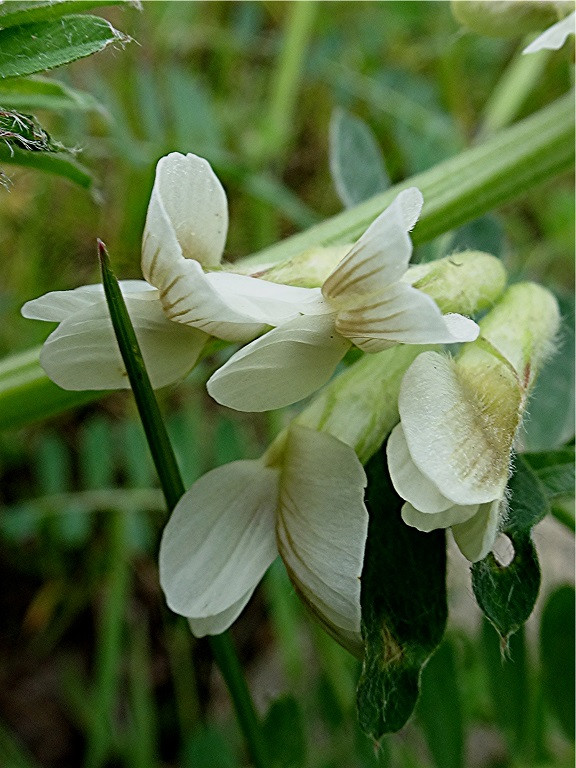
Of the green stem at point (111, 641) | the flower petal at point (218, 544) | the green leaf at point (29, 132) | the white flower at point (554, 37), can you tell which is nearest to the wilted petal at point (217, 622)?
the flower petal at point (218, 544)

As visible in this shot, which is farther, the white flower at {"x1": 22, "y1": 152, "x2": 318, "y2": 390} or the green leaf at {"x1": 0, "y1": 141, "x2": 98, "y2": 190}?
the green leaf at {"x1": 0, "y1": 141, "x2": 98, "y2": 190}

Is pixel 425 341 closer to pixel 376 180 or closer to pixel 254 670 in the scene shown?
pixel 376 180

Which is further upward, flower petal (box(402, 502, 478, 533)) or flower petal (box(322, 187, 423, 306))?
flower petal (box(322, 187, 423, 306))

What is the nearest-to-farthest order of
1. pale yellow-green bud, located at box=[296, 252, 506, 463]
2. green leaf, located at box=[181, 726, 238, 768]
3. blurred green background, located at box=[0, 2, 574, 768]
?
1. pale yellow-green bud, located at box=[296, 252, 506, 463]
2. green leaf, located at box=[181, 726, 238, 768]
3. blurred green background, located at box=[0, 2, 574, 768]

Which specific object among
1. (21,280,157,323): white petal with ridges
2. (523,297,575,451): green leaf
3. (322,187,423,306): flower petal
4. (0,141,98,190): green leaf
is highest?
(0,141,98,190): green leaf

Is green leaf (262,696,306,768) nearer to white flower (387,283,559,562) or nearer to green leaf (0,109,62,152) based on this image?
white flower (387,283,559,562)

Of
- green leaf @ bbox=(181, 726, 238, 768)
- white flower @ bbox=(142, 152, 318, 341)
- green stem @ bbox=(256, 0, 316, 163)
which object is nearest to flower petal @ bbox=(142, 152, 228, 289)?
white flower @ bbox=(142, 152, 318, 341)

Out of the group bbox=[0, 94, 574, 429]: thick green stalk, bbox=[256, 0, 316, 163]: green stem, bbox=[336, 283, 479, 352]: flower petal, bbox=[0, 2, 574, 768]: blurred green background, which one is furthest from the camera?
bbox=[256, 0, 316, 163]: green stem
